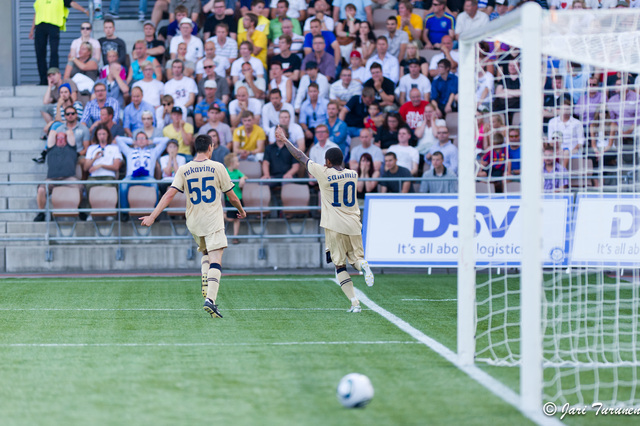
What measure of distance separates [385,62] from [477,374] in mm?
12778

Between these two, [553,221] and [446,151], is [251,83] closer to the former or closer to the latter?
[446,151]

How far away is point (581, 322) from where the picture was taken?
406 inches

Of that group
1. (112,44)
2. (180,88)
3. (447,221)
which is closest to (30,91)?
(112,44)

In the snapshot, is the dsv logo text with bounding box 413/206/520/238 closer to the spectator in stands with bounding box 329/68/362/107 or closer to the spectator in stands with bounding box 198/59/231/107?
the spectator in stands with bounding box 329/68/362/107

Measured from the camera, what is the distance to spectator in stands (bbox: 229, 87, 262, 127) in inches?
723

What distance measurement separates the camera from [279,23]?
794 inches

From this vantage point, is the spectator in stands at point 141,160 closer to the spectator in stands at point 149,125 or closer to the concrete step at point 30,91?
the spectator in stands at point 149,125

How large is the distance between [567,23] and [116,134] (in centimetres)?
1299

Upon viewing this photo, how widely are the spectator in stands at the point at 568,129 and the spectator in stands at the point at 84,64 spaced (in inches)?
437

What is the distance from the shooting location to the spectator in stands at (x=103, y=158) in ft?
58.6

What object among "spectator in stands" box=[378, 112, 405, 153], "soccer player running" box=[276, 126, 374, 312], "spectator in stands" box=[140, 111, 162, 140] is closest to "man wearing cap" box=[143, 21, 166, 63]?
"spectator in stands" box=[140, 111, 162, 140]

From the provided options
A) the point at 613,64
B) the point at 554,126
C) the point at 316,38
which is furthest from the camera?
the point at 316,38

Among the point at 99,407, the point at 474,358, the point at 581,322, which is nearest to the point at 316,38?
the point at 581,322

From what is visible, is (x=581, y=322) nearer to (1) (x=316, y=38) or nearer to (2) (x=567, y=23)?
(2) (x=567, y=23)
